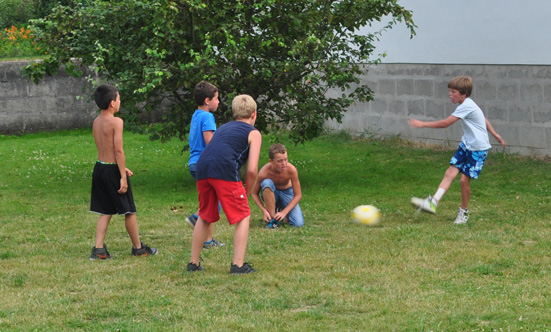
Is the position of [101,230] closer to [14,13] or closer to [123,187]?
[123,187]

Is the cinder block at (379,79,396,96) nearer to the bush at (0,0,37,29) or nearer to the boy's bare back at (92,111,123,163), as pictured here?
the boy's bare back at (92,111,123,163)

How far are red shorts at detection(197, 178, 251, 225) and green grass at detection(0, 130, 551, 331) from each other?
1.60ft

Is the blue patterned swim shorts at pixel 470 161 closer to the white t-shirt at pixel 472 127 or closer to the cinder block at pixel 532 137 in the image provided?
the white t-shirt at pixel 472 127

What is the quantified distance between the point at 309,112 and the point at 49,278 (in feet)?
20.1

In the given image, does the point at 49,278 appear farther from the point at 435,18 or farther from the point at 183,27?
the point at 435,18

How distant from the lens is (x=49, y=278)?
653 cm

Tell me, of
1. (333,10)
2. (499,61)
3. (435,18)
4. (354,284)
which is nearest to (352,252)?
(354,284)

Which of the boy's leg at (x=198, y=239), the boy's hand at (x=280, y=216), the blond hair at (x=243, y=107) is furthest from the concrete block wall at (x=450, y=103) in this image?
the boy's leg at (x=198, y=239)

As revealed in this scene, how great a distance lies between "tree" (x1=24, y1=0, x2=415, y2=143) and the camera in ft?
37.1

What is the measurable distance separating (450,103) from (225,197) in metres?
9.52

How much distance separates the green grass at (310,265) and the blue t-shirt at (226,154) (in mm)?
819

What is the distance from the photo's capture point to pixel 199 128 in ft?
24.7

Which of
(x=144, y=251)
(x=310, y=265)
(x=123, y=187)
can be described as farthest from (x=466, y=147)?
(x=123, y=187)

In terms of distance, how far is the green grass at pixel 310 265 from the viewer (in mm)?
5164
